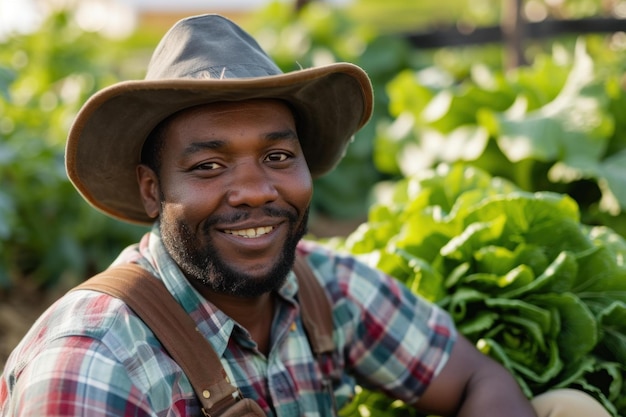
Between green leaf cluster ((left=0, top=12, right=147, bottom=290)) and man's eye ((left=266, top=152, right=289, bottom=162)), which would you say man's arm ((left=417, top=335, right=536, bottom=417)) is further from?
green leaf cluster ((left=0, top=12, right=147, bottom=290))

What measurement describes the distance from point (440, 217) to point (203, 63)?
125cm

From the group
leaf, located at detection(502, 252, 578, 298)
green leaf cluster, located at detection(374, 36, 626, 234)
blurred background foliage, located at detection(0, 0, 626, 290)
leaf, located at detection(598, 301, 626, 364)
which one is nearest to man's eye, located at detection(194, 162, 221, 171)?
leaf, located at detection(502, 252, 578, 298)

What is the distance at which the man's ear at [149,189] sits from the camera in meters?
2.29

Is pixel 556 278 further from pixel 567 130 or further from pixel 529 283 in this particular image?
pixel 567 130

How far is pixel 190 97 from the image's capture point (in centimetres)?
207

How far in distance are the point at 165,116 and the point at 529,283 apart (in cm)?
127

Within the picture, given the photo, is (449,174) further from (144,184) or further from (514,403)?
(144,184)

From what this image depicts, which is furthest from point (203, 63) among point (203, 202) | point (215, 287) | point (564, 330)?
point (564, 330)

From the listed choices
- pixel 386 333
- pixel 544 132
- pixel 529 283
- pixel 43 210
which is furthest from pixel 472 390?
pixel 43 210

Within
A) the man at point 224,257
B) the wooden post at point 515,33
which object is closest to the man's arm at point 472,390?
the man at point 224,257

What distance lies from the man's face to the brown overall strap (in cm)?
10

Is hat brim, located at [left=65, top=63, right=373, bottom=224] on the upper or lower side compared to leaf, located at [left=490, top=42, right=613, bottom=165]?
upper

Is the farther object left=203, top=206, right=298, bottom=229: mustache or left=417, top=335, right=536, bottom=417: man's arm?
left=417, top=335, right=536, bottom=417: man's arm

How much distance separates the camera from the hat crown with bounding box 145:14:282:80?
213 centimetres
